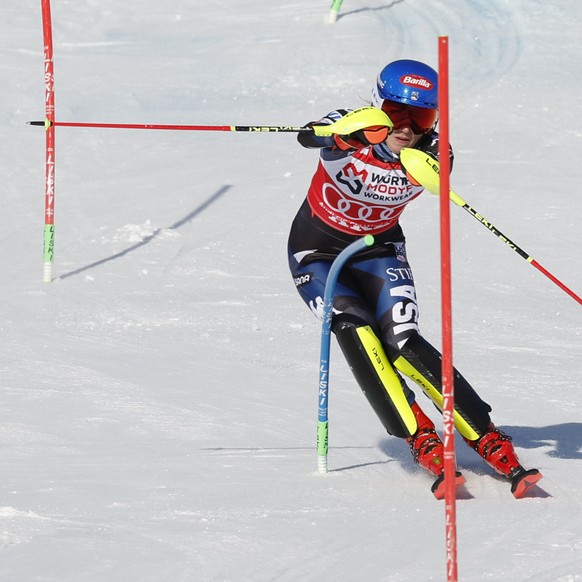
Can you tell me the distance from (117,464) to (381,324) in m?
1.22

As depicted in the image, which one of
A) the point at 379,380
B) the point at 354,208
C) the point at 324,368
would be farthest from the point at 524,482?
the point at 354,208

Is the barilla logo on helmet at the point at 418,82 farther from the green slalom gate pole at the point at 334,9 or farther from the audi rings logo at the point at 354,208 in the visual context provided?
the green slalom gate pole at the point at 334,9

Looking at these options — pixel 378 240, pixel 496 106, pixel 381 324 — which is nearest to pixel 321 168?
pixel 378 240

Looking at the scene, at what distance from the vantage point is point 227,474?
514 centimetres

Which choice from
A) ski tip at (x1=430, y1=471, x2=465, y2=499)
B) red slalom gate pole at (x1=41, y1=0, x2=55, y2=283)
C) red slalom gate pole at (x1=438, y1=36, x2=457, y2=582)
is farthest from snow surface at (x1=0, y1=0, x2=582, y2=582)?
red slalom gate pole at (x1=438, y1=36, x2=457, y2=582)

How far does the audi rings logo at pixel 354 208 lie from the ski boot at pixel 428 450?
0.83 m

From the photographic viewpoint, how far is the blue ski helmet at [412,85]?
16.4 ft

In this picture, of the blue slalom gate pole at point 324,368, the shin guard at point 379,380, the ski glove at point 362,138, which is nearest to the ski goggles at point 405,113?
the ski glove at point 362,138

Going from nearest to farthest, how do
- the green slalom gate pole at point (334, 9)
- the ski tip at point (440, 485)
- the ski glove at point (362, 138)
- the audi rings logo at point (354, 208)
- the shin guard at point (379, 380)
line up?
1. the ski tip at point (440, 485)
2. the ski glove at point (362, 138)
3. the shin guard at point (379, 380)
4. the audi rings logo at point (354, 208)
5. the green slalom gate pole at point (334, 9)

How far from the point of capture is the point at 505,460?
16.4ft

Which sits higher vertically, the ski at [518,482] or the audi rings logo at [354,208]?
the audi rings logo at [354,208]

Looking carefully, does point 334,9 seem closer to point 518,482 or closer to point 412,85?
point 412,85

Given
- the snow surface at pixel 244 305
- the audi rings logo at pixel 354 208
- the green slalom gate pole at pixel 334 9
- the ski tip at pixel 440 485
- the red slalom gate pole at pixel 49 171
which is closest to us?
the snow surface at pixel 244 305

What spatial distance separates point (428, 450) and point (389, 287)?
0.71m
